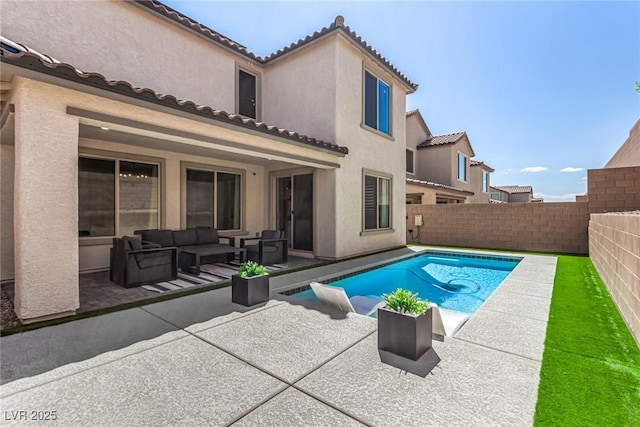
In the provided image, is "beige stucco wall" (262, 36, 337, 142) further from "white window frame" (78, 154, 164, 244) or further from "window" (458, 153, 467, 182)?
"window" (458, 153, 467, 182)

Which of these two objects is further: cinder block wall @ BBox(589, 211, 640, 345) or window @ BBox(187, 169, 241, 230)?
window @ BBox(187, 169, 241, 230)

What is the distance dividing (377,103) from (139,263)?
10.7m

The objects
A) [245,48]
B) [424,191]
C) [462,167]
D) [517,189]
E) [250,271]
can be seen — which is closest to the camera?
[250,271]

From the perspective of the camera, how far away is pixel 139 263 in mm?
6773

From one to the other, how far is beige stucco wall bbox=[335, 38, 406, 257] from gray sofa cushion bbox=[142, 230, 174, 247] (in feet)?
17.6

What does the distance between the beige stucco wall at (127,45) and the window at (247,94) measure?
1.48ft

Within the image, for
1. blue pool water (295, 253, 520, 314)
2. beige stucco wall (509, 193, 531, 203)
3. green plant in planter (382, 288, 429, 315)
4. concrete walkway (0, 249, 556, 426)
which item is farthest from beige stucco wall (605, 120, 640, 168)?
beige stucco wall (509, 193, 531, 203)

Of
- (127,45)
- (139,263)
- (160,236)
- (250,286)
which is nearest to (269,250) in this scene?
(160,236)

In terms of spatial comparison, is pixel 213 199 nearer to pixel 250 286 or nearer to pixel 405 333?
pixel 250 286

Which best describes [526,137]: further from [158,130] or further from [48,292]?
[48,292]

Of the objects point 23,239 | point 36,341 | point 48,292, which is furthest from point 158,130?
point 36,341

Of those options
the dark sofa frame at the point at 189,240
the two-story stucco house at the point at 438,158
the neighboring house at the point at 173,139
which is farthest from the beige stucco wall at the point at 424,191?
the dark sofa frame at the point at 189,240

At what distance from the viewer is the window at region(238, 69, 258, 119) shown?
470 inches

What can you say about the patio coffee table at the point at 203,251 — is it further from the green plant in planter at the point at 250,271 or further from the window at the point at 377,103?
the window at the point at 377,103
